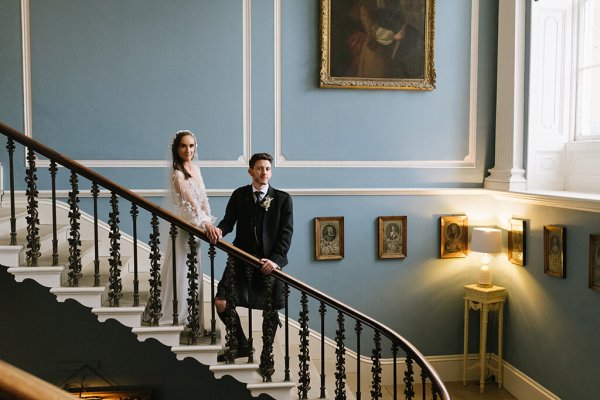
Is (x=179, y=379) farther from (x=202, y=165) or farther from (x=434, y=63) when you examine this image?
(x=434, y=63)

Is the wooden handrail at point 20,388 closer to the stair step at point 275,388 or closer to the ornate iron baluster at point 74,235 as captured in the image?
the ornate iron baluster at point 74,235

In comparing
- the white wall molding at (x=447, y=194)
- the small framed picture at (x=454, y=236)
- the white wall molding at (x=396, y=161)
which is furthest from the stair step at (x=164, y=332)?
the small framed picture at (x=454, y=236)

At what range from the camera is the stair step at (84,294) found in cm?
425

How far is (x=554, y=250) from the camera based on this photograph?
584 centimetres

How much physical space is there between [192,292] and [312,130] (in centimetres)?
297

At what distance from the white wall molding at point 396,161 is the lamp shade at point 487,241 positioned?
0.94 meters

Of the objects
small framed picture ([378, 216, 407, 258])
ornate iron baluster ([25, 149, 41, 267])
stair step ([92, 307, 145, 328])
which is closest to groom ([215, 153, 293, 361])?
stair step ([92, 307, 145, 328])

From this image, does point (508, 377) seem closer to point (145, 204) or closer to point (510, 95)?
point (510, 95)

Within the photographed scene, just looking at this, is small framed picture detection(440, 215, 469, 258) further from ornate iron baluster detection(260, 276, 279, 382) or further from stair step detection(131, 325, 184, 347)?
stair step detection(131, 325, 184, 347)

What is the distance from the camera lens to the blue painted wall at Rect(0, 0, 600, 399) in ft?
19.9

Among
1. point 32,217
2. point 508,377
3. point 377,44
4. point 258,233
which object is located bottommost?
point 508,377

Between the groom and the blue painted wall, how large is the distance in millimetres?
1923

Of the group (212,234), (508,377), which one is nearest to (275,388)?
(212,234)

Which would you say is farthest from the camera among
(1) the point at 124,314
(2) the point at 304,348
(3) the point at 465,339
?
(3) the point at 465,339
